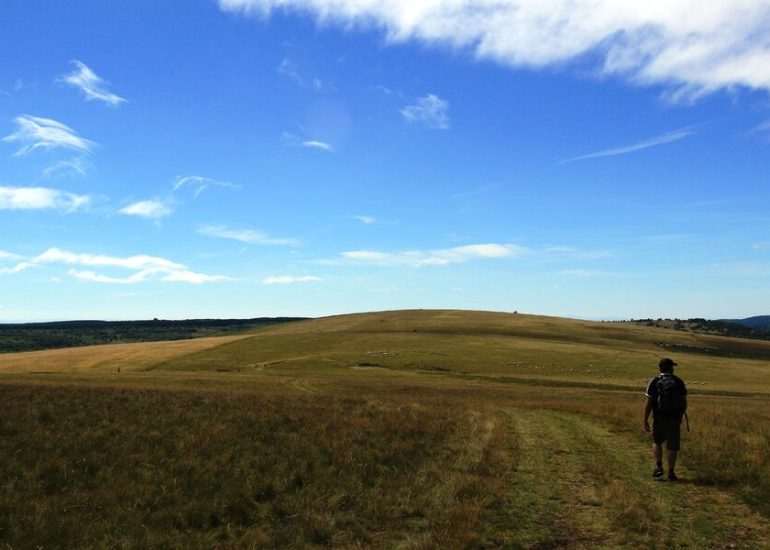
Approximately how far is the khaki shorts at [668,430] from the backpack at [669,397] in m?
0.16

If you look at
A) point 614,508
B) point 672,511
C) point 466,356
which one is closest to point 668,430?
point 672,511

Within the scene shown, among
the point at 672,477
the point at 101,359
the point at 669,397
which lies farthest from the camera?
the point at 101,359

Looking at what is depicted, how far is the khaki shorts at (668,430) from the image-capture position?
14305mm

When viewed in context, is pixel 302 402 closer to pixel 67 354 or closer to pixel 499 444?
pixel 499 444

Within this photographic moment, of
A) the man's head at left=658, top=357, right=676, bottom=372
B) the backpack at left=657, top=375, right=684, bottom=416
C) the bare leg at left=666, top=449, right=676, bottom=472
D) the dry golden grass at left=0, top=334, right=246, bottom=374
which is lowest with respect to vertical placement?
the dry golden grass at left=0, top=334, right=246, bottom=374

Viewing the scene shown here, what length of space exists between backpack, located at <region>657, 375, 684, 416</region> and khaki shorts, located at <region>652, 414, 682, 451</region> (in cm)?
16

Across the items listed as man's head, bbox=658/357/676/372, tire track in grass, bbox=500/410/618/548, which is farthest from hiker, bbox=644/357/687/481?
tire track in grass, bbox=500/410/618/548

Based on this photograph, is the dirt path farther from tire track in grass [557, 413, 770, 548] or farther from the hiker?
the hiker

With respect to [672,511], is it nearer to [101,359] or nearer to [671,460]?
[671,460]

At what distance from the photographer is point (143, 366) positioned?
85.5m

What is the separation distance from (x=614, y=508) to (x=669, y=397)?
4.74 metres

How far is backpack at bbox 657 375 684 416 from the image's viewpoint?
47.5 feet

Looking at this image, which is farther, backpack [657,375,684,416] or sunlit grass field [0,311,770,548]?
backpack [657,375,684,416]

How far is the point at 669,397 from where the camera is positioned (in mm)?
14625
